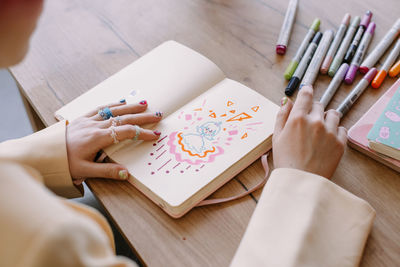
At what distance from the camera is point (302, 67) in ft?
2.62

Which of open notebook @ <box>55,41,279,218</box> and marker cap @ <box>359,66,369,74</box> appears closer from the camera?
open notebook @ <box>55,41,279,218</box>

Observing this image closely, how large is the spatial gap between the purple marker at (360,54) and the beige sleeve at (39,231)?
591 millimetres

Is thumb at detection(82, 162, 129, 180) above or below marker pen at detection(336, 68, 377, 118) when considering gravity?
below

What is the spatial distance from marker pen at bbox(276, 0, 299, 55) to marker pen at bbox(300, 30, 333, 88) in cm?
8

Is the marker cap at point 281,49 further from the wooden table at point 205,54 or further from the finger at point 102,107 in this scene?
the finger at point 102,107

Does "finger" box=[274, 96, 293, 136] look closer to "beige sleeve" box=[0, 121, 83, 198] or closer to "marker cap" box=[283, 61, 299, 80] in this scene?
"marker cap" box=[283, 61, 299, 80]

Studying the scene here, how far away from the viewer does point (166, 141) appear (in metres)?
0.71

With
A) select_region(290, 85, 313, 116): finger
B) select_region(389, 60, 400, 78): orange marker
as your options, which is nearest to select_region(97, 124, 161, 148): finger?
select_region(290, 85, 313, 116): finger

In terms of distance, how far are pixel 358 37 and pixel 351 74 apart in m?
0.11

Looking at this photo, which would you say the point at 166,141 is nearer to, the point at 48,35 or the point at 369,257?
the point at 369,257

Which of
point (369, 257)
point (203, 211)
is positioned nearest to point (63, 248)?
point (203, 211)

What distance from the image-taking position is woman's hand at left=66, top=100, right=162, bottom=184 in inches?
26.6

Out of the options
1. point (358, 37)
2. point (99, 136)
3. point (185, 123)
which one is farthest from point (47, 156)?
point (358, 37)

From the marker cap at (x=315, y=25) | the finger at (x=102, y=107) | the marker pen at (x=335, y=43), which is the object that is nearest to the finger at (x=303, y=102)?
the marker pen at (x=335, y=43)
